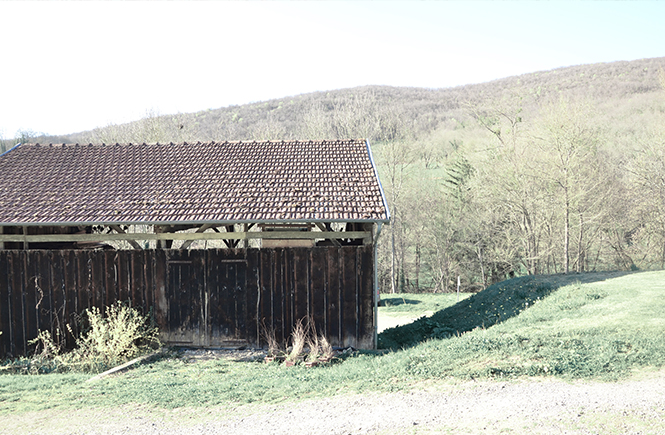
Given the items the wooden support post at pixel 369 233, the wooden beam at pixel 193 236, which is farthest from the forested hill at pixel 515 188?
the wooden beam at pixel 193 236

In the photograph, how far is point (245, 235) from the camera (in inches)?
419

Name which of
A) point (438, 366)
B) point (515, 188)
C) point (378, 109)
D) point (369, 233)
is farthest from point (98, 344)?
point (378, 109)

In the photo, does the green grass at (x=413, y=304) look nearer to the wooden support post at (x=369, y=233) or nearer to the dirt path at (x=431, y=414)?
the wooden support post at (x=369, y=233)

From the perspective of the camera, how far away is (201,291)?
35.6 ft

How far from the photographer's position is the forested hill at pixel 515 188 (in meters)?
20.7

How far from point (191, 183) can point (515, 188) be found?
54.7 ft

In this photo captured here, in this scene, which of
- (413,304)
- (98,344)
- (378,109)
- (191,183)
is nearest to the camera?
(98,344)

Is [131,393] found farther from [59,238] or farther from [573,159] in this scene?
[573,159]

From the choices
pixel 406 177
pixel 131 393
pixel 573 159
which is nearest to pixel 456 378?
pixel 131 393

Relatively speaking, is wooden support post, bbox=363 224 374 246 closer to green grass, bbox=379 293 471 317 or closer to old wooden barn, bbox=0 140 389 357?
old wooden barn, bbox=0 140 389 357

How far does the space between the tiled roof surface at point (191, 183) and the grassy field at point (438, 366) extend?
3022 mm

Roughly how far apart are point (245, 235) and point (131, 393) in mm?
4163

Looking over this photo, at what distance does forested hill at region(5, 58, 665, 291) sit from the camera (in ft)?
68.0

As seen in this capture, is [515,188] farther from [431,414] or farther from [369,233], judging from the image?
[431,414]
